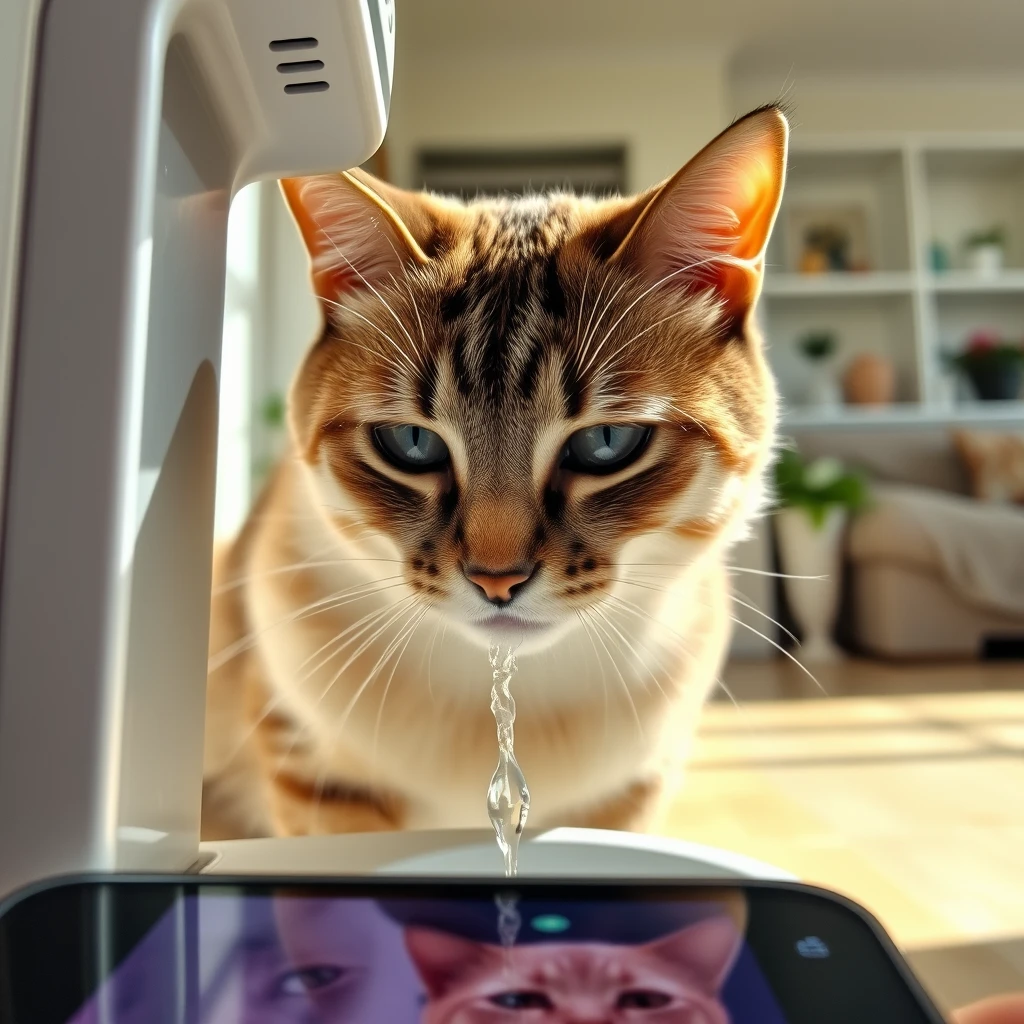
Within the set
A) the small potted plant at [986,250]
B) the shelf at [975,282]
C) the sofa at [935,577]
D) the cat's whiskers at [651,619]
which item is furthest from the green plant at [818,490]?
the cat's whiskers at [651,619]

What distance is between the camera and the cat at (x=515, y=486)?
0.51 metres

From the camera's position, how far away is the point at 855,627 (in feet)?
10.1

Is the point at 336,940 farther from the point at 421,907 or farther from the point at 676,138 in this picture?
the point at 676,138

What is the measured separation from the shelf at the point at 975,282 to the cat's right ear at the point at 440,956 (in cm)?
369

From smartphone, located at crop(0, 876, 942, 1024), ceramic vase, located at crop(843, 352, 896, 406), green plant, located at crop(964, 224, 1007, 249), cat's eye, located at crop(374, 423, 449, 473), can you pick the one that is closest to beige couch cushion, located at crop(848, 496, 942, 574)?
ceramic vase, located at crop(843, 352, 896, 406)

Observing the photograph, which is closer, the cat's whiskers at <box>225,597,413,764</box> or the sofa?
the cat's whiskers at <box>225,597,413,764</box>

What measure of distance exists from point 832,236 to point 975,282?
1.86 feet

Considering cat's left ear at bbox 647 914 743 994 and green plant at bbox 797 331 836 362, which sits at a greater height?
green plant at bbox 797 331 836 362

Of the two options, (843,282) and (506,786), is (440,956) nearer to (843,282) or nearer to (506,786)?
(506,786)

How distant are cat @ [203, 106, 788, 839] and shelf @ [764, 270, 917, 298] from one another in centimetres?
296

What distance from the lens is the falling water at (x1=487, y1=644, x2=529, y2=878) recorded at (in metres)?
0.42

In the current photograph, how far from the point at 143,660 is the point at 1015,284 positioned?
3903mm

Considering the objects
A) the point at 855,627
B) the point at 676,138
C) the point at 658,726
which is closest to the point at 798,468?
the point at 855,627

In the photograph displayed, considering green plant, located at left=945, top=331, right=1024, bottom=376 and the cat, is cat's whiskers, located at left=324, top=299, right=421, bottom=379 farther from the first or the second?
green plant, located at left=945, top=331, right=1024, bottom=376
